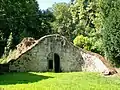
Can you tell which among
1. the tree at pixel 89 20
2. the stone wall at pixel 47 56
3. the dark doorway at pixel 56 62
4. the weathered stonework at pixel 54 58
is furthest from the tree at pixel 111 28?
the tree at pixel 89 20

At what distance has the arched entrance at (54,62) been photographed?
45.2m

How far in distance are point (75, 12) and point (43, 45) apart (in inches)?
881

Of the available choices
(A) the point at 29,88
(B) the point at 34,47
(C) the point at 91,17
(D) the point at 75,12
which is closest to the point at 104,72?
(B) the point at 34,47

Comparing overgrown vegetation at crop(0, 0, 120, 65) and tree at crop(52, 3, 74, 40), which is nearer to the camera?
overgrown vegetation at crop(0, 0, 120, 65)

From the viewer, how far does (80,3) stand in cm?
6325

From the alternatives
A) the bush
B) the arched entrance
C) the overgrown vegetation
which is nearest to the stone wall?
the arched entrance

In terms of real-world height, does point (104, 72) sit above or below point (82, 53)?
below

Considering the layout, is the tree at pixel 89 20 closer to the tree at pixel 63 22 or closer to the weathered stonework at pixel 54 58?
the tree at pixel 63 22

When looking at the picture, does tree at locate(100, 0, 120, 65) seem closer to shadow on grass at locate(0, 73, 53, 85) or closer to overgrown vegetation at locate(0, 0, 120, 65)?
overgrown vegetation at locate(0, 0, 120, 65)

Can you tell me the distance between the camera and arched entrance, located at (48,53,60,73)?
148ft

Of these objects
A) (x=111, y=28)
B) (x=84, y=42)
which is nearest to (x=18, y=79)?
(x=111, y=28)

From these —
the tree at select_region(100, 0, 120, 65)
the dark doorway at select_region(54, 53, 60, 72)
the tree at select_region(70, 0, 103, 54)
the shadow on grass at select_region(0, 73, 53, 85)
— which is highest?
the tree at select_region(70, 0, 103, 54)

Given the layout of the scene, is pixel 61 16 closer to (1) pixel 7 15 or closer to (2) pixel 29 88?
(1) pixel 7 15

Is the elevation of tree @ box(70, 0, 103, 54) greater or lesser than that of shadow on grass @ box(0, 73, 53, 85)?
greater
